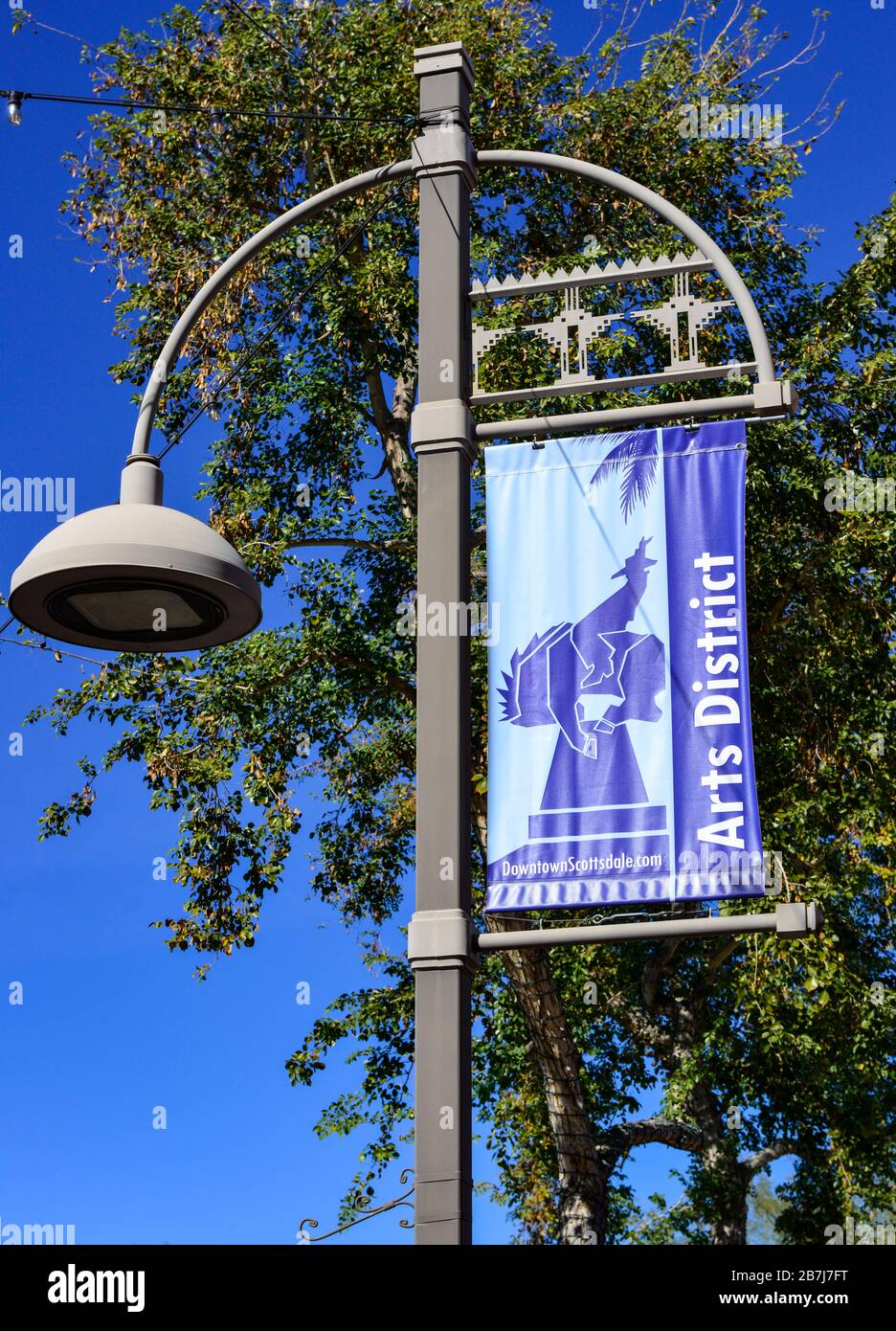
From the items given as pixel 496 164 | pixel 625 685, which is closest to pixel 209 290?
pixel 496 164

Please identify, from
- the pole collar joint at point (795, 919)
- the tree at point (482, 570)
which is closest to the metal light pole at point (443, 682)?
the pole collar joint at point (795, 919)

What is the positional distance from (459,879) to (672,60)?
53.0ft

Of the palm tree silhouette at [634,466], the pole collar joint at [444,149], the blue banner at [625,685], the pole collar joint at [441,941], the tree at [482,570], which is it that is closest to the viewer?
the pole collar joint at [441,941]

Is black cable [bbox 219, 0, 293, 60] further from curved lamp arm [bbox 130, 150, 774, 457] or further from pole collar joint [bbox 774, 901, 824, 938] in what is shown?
pole collar joint [bbox 774, 901, 824, 938]

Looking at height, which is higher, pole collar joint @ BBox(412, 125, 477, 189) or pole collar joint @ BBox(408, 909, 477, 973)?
pole collar joint @ BBox(412, 125, 477, 189)

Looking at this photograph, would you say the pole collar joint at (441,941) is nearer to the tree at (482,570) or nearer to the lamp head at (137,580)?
the lamp head at (137,580)

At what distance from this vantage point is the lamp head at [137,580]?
6469 mm

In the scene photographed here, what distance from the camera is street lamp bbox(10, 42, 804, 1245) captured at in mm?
6488

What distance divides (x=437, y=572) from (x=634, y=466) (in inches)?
38.9

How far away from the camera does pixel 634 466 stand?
24.1 ft

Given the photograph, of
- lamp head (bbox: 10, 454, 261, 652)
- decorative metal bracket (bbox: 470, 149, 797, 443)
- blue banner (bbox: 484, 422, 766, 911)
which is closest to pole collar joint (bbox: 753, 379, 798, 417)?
decorative metal bracket (bbox: 470, 149, 797, 443)

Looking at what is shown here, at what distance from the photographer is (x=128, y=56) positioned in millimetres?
21453

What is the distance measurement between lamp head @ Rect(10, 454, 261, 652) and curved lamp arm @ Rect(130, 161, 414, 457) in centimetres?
45

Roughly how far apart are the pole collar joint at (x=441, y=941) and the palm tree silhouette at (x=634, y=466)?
6.32 ft
